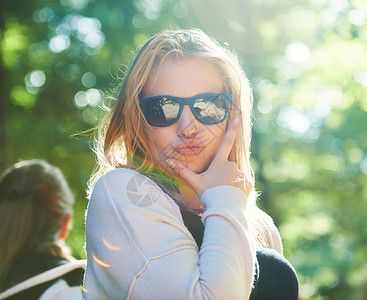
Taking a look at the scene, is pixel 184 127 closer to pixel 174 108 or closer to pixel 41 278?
pixel 174 108

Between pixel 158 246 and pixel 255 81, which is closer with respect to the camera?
pixel 158 246

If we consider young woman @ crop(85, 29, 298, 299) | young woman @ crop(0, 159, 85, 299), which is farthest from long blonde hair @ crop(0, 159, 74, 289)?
young woman @ crop(85, 29, 298, 299)

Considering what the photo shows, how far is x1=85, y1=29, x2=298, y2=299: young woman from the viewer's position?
1.38m

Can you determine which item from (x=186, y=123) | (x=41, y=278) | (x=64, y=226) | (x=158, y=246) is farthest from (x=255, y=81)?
(x=158, y=246)

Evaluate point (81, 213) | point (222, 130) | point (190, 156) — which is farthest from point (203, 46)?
point (81, 213)

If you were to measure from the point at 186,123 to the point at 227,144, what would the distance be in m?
0.20

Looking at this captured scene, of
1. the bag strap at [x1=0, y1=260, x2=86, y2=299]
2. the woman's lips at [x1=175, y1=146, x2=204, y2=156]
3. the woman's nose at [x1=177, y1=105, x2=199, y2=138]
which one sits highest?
the woman's nose at [x1=177, y1=105, x2=199, y2=138]

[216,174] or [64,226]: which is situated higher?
[216,174]

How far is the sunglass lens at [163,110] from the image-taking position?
182cm

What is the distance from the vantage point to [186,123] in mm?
1809

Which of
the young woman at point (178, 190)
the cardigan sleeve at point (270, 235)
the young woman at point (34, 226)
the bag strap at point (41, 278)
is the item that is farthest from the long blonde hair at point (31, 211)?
the cardigan sleeve at point (270, 235)

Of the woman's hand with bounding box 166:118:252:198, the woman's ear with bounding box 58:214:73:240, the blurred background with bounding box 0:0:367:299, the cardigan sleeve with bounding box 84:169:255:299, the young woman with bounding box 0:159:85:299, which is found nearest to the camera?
the cardigan sleeve with bounding box 84:169:255:299

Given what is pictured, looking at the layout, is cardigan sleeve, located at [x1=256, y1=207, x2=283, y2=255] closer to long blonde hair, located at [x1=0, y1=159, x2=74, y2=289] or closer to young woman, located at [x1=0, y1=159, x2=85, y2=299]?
young woman, located at [x1=0, y1=159, x2=85, y2=299]

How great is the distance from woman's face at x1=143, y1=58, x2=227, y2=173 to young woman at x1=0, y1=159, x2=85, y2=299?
66.9 inches
